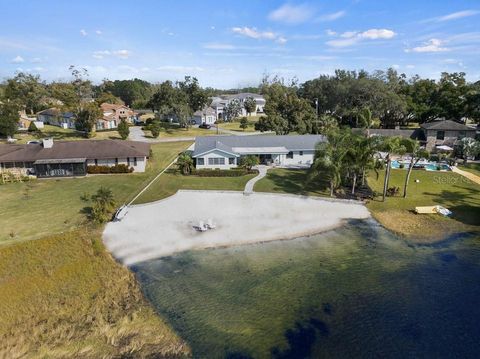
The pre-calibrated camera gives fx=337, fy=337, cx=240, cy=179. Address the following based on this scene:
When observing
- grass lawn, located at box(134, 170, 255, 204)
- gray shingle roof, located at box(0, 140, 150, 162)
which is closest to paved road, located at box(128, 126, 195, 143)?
gray shingle roof, located at box(0, 140, 150, 162)

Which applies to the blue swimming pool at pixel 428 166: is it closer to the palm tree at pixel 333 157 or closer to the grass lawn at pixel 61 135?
the palm tree at pixel 333 157

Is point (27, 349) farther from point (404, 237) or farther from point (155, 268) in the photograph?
point (404, 237)

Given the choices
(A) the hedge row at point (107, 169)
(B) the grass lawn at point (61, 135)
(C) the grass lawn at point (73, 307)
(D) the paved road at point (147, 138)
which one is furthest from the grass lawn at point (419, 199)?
(B) the grass lawn at point (61, 135)

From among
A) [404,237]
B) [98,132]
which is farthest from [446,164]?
[98,132]

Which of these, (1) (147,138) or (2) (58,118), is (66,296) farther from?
(2) (58,118)

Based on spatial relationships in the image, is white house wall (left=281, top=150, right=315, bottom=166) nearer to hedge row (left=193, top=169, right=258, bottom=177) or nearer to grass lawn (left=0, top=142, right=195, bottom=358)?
hedge row (left=193, top=169, right=258, bottom=177)
